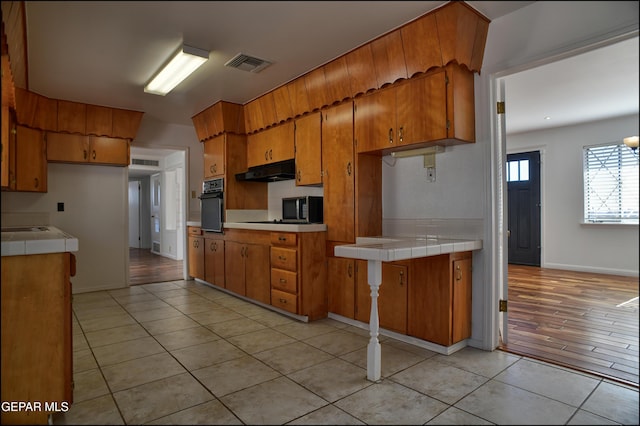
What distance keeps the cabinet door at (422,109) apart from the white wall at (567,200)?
178cm

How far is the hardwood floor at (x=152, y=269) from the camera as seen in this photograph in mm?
5887

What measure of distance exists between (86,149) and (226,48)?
2888 mm

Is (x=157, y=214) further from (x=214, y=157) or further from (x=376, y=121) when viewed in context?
(x=376, y=121)

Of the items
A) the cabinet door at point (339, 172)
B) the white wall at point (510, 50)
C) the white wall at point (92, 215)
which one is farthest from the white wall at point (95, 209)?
the white wall at point (510, 50)

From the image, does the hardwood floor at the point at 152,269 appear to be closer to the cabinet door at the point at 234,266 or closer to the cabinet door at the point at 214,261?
the cabinet door at the point at 214,261

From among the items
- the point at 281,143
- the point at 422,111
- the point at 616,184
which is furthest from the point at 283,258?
the point at 616,184

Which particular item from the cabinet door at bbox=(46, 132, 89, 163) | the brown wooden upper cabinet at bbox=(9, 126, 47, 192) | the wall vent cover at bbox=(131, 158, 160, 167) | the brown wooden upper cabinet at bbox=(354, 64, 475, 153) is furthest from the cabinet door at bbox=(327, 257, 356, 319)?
the wall vent cover at bbox=(131, 158, 160, 167)

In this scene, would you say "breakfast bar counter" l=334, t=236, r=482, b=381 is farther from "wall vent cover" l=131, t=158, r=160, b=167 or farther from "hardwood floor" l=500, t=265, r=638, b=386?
"wall vent cover" l=131, t=158, r=160, b=167

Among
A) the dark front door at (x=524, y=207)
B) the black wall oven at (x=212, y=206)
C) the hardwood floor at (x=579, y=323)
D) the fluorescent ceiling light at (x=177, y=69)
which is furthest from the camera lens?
the dark front door at (x=524, y=207)

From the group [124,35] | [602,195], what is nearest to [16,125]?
[124,35]

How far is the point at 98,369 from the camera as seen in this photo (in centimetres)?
249

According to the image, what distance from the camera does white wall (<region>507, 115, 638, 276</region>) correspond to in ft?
13.8

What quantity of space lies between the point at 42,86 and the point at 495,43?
4433 millimetres

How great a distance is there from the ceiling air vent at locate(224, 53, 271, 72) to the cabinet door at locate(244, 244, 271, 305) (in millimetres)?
1787
